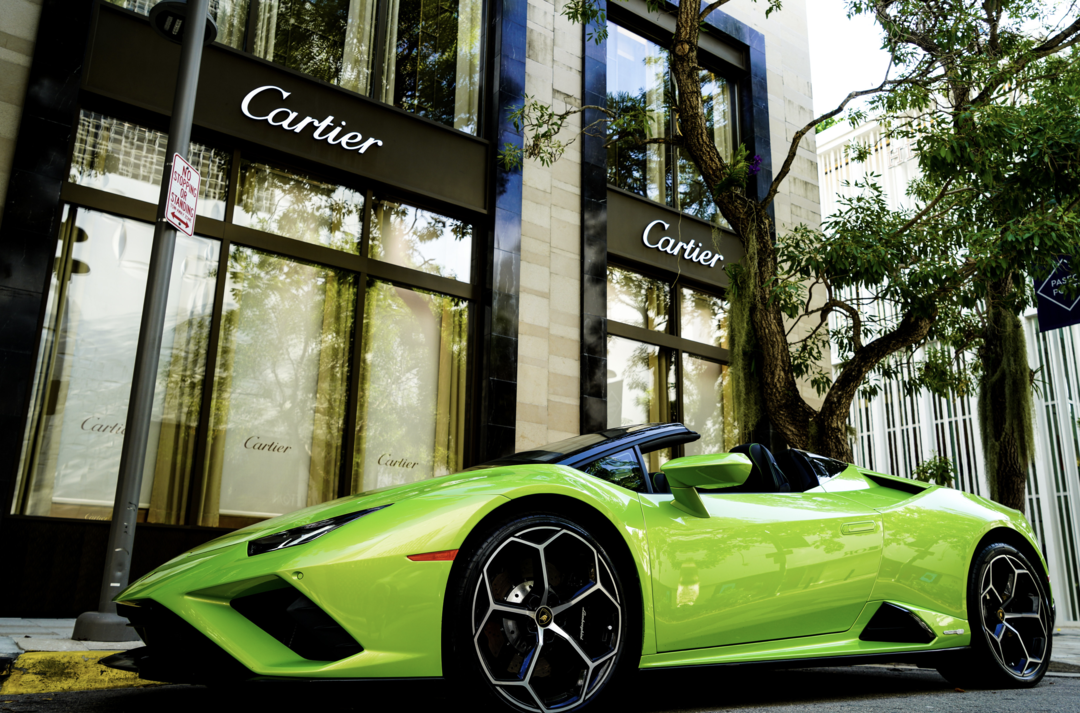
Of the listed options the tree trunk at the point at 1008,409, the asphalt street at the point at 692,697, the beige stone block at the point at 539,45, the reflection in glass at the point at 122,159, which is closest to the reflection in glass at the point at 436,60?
the beige stone block at the point at 539,45

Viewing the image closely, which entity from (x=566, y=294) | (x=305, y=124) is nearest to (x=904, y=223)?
(x=566, y=294)

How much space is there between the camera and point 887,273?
682 cm

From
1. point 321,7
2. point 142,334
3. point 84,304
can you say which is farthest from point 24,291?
point 321,7

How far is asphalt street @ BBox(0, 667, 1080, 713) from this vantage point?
217cm

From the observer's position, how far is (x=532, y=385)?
29.9 feet

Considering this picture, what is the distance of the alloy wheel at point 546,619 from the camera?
7.80ft

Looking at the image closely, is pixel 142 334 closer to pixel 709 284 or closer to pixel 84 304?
pixel 84 304

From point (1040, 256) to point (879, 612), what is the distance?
4531 millimetres

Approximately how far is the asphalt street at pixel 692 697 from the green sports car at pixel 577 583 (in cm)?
7

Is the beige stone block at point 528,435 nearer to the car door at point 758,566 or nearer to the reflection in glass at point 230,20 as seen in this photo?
the reflection in glass at point 230,20

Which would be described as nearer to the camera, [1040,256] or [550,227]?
[1040,256]

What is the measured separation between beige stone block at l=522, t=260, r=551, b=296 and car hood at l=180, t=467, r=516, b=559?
6558 mm

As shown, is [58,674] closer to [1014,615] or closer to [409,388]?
[1014,615]

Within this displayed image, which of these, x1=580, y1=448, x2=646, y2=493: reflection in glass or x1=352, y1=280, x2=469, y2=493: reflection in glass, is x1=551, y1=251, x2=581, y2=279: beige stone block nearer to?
x1=352, y1=280, x2=469, y2=493: reflection in glass
